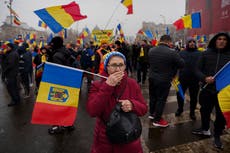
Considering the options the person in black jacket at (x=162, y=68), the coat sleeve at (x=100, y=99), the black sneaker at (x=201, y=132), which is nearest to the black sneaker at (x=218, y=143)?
the black sneaker at (x=201, y=132)

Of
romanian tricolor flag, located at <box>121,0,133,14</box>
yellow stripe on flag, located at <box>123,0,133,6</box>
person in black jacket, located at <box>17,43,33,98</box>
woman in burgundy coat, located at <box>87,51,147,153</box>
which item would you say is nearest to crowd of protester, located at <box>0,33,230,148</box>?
woman in burgundy coat, located at <box>87,51,147,153</box>

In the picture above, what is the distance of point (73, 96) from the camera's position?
92.4 inches

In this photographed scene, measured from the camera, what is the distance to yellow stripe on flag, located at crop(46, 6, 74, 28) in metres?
Result: 3.96

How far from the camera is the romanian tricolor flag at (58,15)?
3.95m

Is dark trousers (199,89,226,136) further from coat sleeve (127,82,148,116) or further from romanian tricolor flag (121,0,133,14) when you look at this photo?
romanian tricolor flag (121,0,133,14)

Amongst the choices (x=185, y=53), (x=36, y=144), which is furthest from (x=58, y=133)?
(x=185, y=53)

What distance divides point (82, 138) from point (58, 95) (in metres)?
1.82

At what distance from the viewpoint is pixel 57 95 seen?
7.64 ft

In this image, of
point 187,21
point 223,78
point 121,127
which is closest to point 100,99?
point 121,127

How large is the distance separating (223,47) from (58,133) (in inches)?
144

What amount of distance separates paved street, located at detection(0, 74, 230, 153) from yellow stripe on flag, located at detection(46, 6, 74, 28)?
7.81 feet

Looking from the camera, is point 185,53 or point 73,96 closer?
point 73,96

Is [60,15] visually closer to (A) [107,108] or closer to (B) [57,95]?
(B) [57,95]

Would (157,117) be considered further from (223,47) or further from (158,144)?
(223,47)
